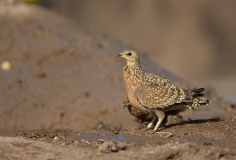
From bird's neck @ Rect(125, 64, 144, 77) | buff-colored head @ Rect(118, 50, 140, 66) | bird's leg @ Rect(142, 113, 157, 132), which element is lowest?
bird's leg @ Rect(142, 113, 157, 132)

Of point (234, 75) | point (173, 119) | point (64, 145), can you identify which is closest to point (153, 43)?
point (234, 75)

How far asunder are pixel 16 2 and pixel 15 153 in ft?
50.3

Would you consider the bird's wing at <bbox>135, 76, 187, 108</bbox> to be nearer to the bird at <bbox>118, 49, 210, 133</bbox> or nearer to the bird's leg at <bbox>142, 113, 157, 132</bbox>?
the bird at <bbox>118, 49, 210, 133</bbox>

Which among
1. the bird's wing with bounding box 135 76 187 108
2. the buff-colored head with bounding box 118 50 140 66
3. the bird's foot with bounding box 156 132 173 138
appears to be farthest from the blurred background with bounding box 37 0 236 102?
the bird's foot with bounding box 156 132 173 138

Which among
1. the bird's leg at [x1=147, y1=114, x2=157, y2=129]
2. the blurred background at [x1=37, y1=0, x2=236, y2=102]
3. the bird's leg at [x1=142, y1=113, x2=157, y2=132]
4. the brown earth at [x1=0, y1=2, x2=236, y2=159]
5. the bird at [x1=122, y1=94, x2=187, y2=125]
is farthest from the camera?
the blurred background at [x1=37, y1=0, x2=236, y2=102]

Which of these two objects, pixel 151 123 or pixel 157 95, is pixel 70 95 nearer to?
pixel 151 123

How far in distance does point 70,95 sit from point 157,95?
7.58 meters

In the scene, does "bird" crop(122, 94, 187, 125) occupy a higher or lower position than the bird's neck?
lower

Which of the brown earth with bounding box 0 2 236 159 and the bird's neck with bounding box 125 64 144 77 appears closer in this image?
the brown earth with bounding box 0 2 236 159

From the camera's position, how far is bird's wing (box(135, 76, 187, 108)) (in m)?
11.3

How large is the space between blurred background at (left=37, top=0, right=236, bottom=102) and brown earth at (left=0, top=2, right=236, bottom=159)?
14.7 m

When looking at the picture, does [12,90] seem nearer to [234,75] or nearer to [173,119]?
[173,119]

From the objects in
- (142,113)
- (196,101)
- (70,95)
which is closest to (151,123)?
(142,113)

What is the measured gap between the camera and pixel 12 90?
1877cm
